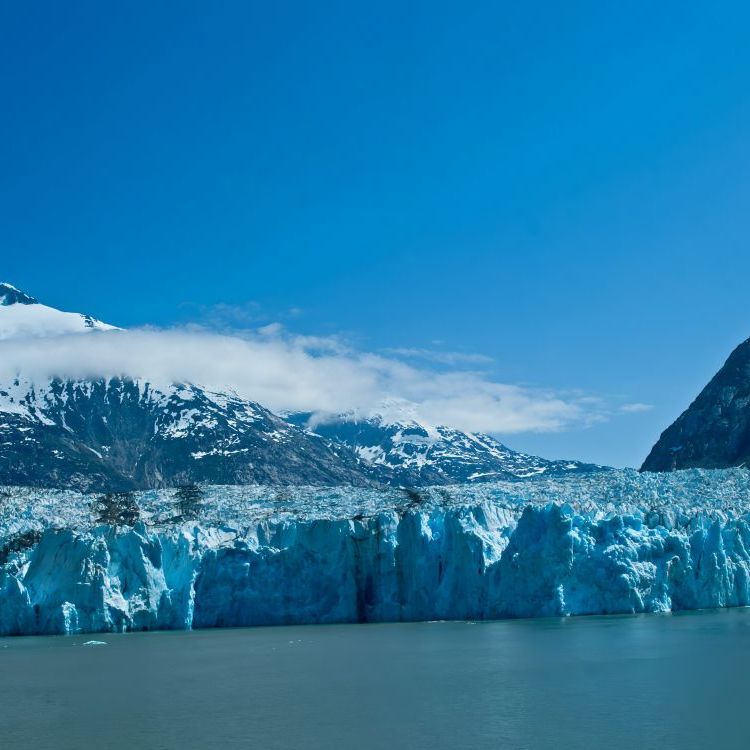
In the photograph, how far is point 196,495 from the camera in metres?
66.6

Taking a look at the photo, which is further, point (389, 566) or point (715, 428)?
point (715, 428)

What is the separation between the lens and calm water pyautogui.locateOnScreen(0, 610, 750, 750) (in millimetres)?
19812

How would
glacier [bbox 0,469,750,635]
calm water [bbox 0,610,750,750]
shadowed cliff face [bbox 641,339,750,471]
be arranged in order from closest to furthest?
1. calm water [bbox 0,610,750,750]
2. glacier [bbox 0,469,750,635]
3. shadowed cliff face [bbox 641,339,750,471]

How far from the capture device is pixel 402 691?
2548cm

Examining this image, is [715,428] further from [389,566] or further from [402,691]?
[402,691]

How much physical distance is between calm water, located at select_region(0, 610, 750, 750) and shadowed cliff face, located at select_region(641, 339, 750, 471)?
5922 centimetres

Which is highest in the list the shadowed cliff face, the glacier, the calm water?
the shadowed cliff face

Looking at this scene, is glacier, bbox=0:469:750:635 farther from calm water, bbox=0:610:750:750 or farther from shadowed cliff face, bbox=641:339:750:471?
shadowed cliff face, bbox=641:339:750:471

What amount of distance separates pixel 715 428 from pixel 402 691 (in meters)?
83.9

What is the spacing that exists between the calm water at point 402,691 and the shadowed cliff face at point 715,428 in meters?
59.2

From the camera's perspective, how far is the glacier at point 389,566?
4547 centimetres

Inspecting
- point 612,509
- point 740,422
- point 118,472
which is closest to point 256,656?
point 612,509

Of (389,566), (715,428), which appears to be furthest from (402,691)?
(715,428)

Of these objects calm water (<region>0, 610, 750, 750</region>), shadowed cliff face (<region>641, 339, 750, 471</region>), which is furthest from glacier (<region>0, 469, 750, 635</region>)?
shadowed cliff face (<region>641, 339, 750, 471</region>)
